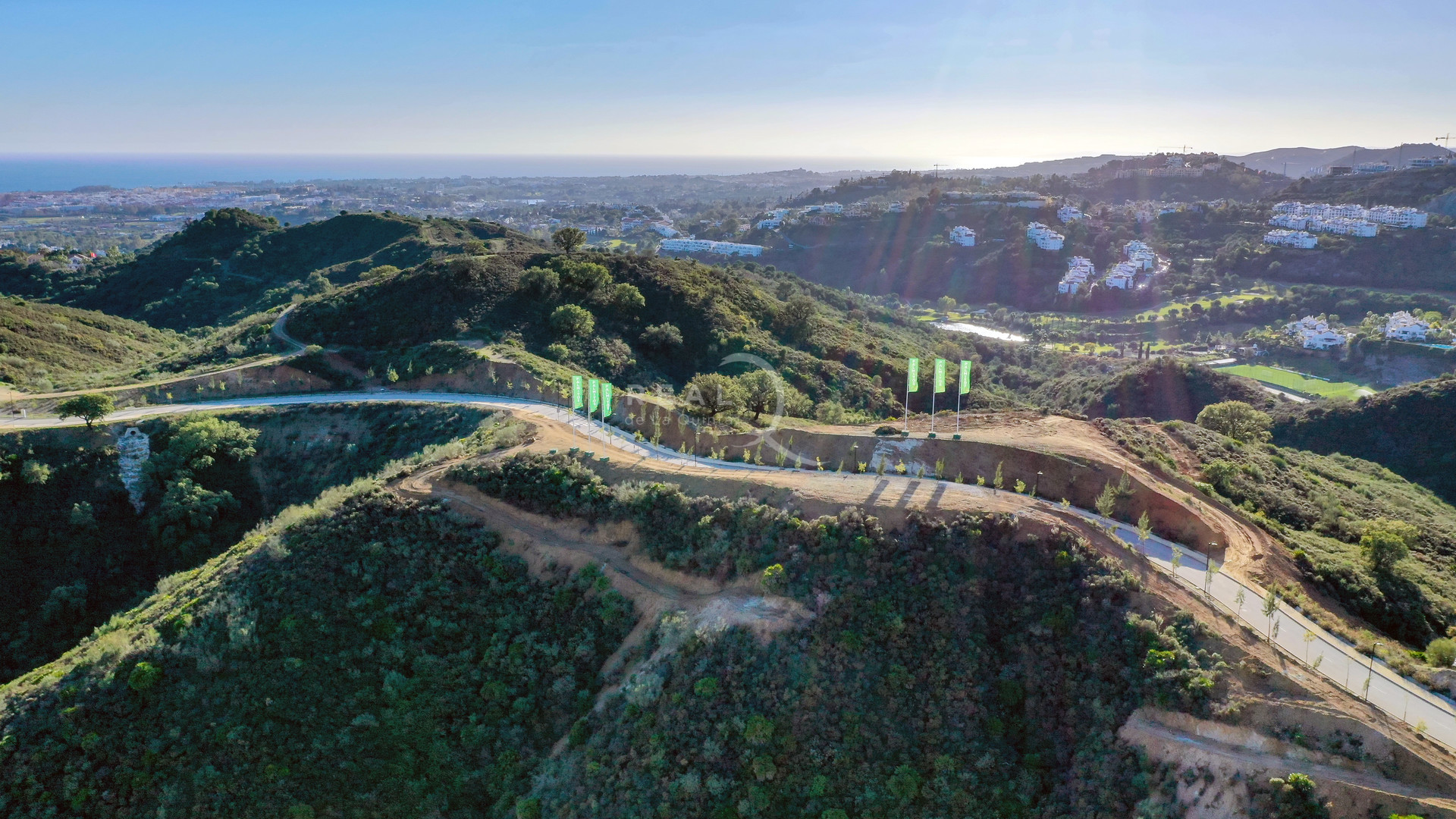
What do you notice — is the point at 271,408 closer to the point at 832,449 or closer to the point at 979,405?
the point at 832,449

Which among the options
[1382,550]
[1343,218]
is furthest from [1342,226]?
[1382,550]

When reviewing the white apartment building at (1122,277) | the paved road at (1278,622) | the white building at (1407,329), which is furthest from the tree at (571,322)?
the white apartment building at (1122,277)

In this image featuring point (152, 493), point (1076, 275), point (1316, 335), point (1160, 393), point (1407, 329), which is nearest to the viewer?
point (152, 493)

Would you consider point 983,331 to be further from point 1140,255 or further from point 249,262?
point 249,262

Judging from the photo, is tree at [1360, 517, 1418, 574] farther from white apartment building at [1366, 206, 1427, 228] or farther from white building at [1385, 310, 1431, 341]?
white apartment building at [1366, 206, 1427, 228]

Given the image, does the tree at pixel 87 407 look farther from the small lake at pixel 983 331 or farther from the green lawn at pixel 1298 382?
the green lawn at pixel 1298 382

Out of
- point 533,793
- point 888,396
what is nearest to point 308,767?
point 533,793

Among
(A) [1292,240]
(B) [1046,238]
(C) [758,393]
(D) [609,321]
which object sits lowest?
(C) [758,393]
